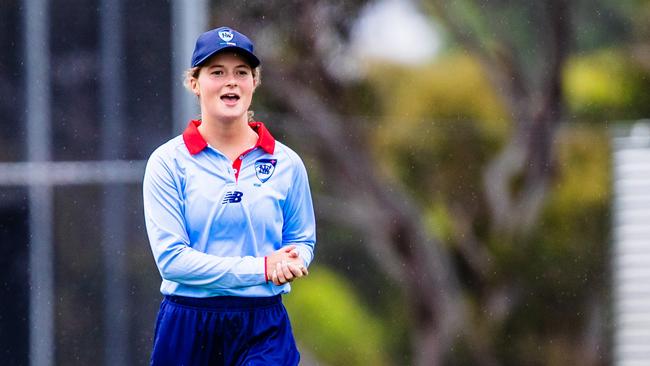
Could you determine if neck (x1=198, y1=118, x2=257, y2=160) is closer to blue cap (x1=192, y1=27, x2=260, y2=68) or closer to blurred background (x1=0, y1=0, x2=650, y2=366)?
blue cap (x1=192, y1=27, x2=260, y2=68)

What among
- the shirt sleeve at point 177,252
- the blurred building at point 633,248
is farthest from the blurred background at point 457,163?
the shirt sleeve at point 177,252

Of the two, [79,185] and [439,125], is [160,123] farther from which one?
[439,125]

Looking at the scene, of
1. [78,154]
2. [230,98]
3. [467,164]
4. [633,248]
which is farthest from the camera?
[467,164]

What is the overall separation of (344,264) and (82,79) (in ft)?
12.2

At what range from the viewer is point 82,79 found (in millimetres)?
8672

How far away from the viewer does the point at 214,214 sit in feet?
14.4

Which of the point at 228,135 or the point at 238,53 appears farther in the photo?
the point at 228,135

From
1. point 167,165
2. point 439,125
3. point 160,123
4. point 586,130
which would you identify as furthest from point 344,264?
point 167,165

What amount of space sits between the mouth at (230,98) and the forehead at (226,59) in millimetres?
86

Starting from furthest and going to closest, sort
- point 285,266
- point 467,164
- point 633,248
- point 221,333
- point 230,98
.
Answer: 1. point 467,164
2. point 633,248
3. point 221,333
4. point 230,98
5. point 285,266

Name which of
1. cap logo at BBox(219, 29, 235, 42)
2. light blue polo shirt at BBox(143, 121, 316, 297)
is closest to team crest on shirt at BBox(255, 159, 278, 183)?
light blue polo shirt at BBox(143, 121, 316, 297)

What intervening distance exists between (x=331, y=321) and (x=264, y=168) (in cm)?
761

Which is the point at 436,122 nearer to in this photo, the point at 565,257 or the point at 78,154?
the point at 565,257

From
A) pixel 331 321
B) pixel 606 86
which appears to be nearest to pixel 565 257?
pixel 606 86
